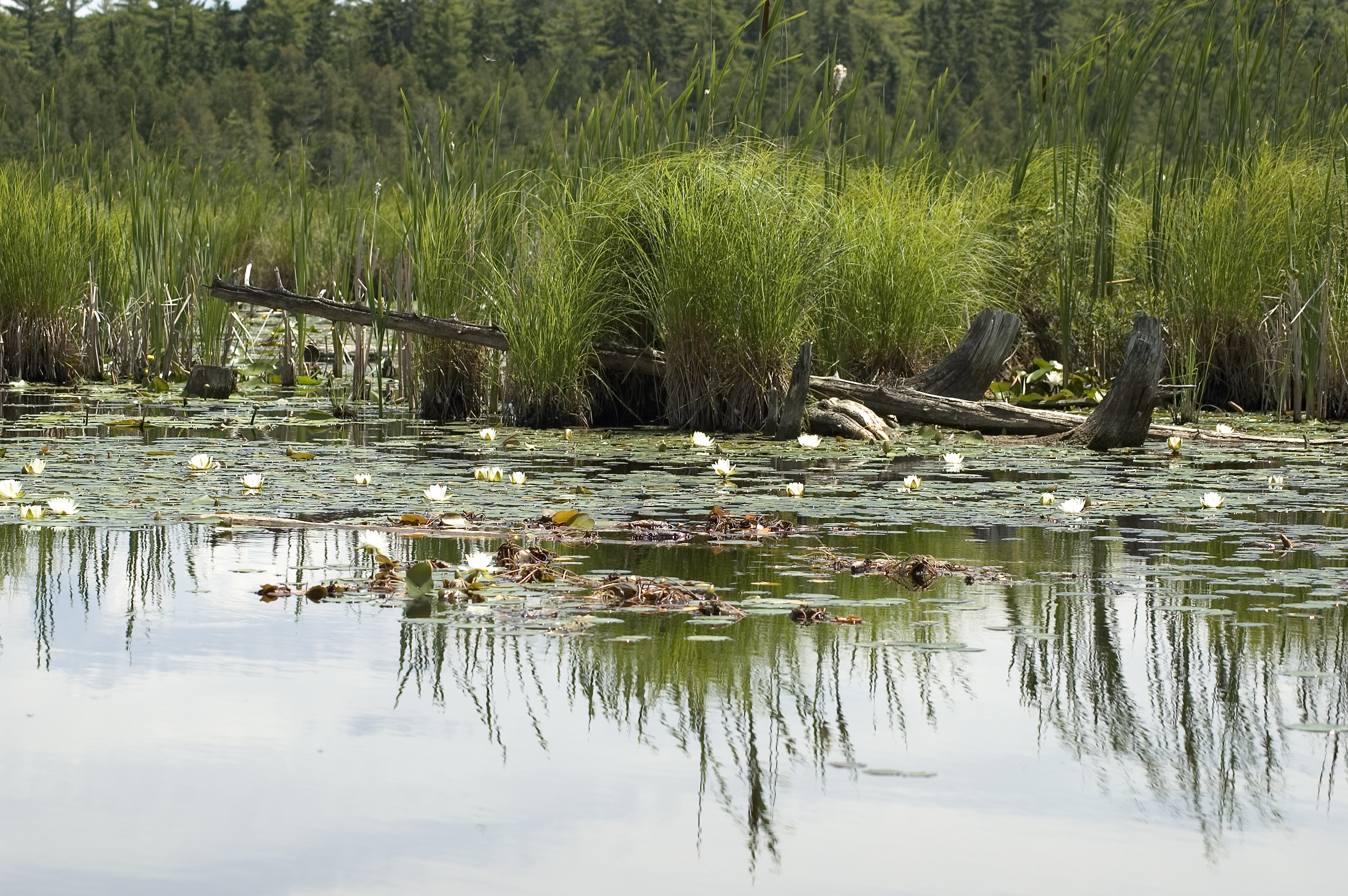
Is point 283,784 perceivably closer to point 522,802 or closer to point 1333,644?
point 522,802

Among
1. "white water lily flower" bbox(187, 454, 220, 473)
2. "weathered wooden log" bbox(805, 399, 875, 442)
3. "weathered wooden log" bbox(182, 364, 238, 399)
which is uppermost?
"weathered wooden log" bbox(182, 364, 238, 399)

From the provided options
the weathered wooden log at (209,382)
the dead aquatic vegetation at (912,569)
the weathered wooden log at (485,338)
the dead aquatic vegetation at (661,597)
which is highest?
the weathered wooden log at (485,338)

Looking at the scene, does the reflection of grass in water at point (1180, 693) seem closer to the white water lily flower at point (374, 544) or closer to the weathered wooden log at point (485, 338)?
the white water lily flower at point (374, 544)

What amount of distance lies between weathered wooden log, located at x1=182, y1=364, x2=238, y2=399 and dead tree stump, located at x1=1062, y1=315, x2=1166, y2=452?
5.28 meters

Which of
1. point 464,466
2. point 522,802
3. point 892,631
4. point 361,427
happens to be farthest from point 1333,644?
point 361,427

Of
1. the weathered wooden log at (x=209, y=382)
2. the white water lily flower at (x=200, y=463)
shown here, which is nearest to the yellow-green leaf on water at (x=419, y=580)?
the white water lily flower at (x=200, y=463)

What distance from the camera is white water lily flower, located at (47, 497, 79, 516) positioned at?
4.11 metres

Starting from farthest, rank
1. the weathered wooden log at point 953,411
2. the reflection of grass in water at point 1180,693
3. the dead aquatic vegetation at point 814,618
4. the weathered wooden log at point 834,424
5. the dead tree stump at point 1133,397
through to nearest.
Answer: the weathered wooden log at point 953,411
the weathered wooden log at point 834,424
the dead tree stump at point 1133,397
the dead aquatic vegetation at point 814,618
the reflection of grass in water at point 1180,693

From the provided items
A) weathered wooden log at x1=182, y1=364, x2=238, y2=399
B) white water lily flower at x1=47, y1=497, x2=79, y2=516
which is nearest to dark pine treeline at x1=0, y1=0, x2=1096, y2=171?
weathered wooden log at x1=182, y1=364, x2=238, y2=399

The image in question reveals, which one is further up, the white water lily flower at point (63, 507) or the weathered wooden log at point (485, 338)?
the weathered wooden log at point (485, 338)

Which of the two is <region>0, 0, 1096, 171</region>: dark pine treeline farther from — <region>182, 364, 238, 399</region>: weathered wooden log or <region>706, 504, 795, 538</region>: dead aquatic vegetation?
<region>706, 504, 795, 538</region>: dead aquatic vegetation

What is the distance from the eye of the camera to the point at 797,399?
702 centimetres

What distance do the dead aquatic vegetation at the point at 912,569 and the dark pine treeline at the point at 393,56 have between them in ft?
90.2

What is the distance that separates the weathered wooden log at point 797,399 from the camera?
688cm
